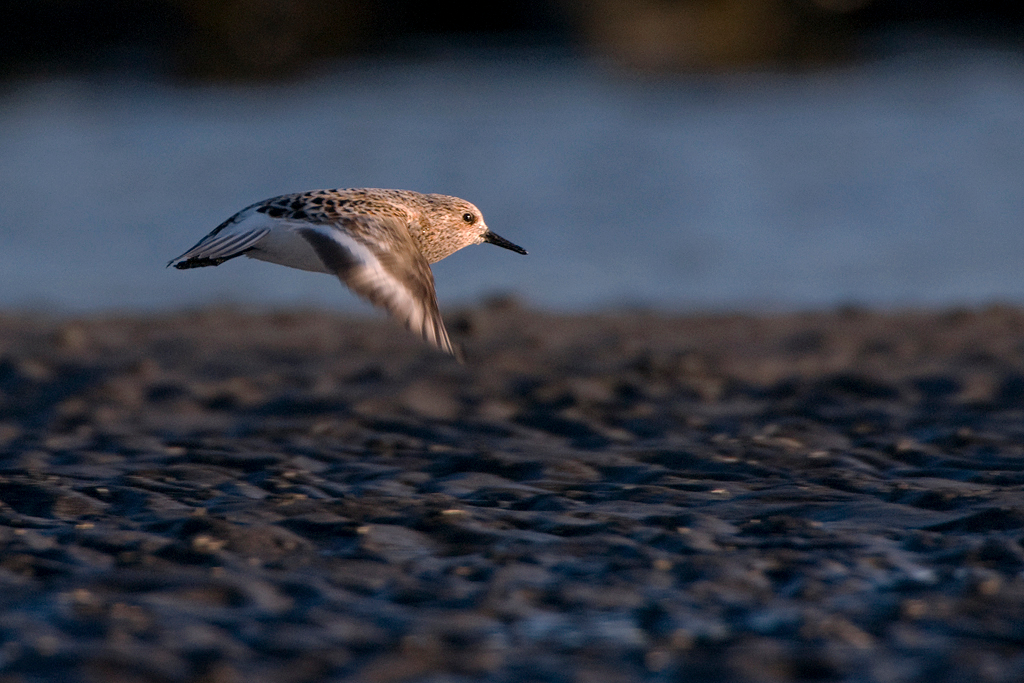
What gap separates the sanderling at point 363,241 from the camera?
18.6 ft

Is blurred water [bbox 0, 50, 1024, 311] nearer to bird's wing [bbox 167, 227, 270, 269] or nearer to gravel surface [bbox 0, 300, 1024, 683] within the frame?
gravel surface [bbox 0, 300, 1024, 683]

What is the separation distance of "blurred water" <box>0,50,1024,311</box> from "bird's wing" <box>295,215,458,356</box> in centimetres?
614

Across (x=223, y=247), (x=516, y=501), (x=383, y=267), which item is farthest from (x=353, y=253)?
(x=516, y=501)

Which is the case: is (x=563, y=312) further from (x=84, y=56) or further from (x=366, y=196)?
(x=84, y=56)

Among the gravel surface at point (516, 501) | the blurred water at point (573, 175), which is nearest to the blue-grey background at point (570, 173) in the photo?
the blurred water at point (573, 175)

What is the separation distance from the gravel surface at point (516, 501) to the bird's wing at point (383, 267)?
97 cm

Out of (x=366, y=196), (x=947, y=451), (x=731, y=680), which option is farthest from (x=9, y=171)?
(x=731, y=680)

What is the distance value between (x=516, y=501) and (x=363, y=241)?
4.85 feet

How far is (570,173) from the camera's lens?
59.5 feet

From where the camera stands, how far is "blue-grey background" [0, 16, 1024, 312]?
1334 centimetres

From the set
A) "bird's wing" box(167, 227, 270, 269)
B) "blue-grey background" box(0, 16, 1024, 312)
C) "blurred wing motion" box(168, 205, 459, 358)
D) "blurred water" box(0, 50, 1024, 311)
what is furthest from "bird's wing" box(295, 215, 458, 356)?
"blurred water" box(0, 50, 1024, 311)

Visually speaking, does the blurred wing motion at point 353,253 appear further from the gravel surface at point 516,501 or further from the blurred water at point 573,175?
the blurred water at point 573,175

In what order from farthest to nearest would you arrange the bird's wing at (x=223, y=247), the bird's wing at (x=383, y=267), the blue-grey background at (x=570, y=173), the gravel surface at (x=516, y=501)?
the blue-grey background at (x=570, y=173), the bird's wing at (x=223, y=247), the bird's wing at (x=383, y=267), the gravel surface at (x=516, y=501)

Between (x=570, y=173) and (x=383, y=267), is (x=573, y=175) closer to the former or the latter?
(x=570, y=173)
